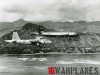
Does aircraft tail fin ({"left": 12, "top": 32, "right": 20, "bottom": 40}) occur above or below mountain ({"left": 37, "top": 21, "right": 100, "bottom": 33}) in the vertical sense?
below

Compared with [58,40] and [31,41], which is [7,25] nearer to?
[31,41]

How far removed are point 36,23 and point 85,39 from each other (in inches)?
176

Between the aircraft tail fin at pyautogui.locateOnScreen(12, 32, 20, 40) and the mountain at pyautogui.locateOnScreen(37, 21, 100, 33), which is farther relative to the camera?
the aircraft tail fin at pyautogui.locateOnScreen(12, 32, 20, 40)

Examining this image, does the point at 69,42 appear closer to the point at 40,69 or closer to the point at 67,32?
the point at 67,32

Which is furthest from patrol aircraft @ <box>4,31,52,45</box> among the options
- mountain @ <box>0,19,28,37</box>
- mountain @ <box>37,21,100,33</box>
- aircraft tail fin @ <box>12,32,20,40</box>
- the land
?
mountain @ <box>37,21,100,33</box>

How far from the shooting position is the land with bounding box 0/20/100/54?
13352mm

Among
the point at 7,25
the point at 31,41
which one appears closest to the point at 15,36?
the point at 31,41

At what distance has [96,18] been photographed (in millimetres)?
11094

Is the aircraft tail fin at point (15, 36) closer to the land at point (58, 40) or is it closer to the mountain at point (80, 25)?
the land at point (58, 40)

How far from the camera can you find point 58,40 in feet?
50.6

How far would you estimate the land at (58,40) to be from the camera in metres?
13.4

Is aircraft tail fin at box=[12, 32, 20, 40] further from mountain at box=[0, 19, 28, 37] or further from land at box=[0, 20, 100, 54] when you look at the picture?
mountain at box=[0, 19, 28, 37]

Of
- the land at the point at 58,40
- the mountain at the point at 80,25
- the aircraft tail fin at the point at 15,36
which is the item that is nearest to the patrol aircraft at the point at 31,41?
the aircraft tail fin at the point at 15,36

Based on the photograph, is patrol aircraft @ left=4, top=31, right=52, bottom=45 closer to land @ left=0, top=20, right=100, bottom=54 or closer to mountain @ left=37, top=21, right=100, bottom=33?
land @ left=0, top=20, right=100, bottom=54
